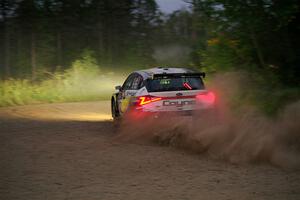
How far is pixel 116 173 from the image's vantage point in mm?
8156

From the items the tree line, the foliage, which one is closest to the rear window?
the foliage

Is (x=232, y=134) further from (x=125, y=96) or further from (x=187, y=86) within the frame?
(x=125, y=96)

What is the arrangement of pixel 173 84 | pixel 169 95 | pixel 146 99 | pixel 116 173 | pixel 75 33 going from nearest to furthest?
pixel 116 173 < pixel 169 95 < pixel 146 99 < pixel 173 84 < pixel 75 33

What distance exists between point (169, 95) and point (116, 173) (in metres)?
3.46

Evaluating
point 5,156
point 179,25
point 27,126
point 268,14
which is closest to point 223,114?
point 268,14

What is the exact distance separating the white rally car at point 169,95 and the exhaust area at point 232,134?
224mm

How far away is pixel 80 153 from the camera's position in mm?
10047

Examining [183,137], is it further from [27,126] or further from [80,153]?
[27,126]

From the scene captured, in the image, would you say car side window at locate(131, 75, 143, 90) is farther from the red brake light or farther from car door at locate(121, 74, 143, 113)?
the red brake light

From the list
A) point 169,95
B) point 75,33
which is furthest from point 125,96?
point 75,33

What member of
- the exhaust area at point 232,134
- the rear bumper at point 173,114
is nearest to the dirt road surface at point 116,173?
the exhaust area at point 232,134

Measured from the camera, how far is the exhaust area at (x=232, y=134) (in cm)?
905

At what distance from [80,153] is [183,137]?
229cm

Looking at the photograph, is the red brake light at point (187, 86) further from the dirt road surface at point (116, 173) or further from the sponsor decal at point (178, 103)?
the dirt road surface at point (116, 173)
